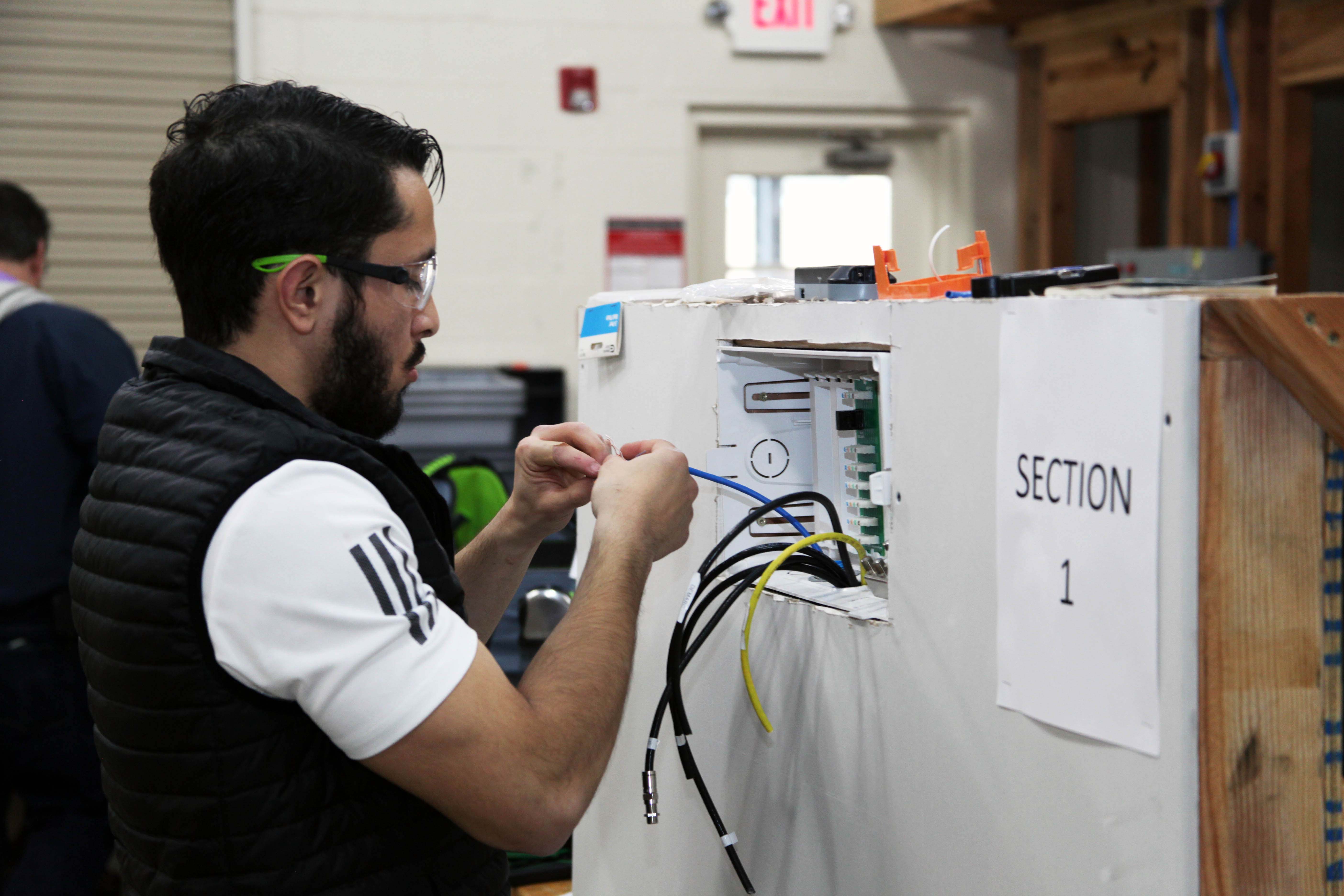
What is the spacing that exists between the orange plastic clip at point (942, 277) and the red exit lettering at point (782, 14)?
3.00 meters

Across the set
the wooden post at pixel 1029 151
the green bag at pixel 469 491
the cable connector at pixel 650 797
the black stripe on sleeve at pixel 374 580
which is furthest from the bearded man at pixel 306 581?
the wooden post at pixel 1029 151

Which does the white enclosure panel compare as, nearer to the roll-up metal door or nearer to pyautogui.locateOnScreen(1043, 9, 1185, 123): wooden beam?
pyautogui.locateOnScreen(1043, 9, 1185, 123): wooden beam

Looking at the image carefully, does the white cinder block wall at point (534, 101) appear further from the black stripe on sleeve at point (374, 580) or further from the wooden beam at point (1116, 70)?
the black stripe on sleeve at point (374, 580)

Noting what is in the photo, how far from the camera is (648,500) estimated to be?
105 centimetres

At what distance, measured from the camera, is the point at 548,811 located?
2.85ft

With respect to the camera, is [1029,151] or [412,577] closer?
[412,577]

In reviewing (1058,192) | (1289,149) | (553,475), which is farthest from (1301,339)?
(1058,192)

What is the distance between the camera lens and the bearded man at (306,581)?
2.71 feet

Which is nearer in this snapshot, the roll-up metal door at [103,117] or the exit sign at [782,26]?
the roll-up metal door at [103,117]

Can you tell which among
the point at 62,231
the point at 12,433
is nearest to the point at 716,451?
the point at 12,433

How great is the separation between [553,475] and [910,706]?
454mm

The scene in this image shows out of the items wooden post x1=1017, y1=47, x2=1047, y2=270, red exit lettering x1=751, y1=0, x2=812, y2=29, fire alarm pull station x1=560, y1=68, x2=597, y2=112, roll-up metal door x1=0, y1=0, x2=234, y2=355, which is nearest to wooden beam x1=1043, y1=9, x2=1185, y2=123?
wooden post x1=1017, y1=47, x2=1047, y2=270

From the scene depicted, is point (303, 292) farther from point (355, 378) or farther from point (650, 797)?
point (650, 797)

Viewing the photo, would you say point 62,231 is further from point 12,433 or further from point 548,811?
point 548,811
